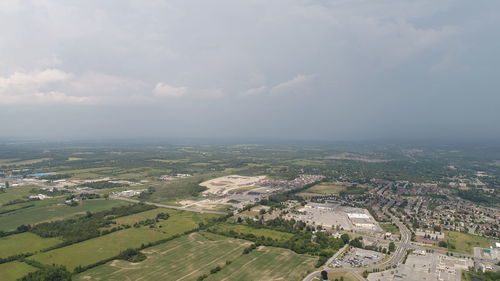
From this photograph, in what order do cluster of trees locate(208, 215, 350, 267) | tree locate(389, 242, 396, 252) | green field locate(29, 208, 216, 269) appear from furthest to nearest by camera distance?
tree locate(389, 242, 396, 252) → cluster of trees locate(208, 215, 350, 267) → green field locate(29, 208, 216, 269)

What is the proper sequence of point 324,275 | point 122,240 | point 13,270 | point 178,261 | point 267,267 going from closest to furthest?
point 324,275 < point 13,270 < point 267,267 < point 178,261 < point 122,240

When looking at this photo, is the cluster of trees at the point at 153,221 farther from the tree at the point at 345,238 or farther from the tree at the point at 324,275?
the tree at the point at 345,238

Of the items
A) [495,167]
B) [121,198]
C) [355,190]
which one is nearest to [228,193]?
[121,198]

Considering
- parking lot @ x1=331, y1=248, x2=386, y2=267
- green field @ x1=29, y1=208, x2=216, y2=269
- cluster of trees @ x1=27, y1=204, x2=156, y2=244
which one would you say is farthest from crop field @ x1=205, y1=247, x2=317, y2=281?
cluster of trees @ x1=27, y1=204, x2=156, y2=244

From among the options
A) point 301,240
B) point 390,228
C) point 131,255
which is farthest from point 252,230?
point 390,228

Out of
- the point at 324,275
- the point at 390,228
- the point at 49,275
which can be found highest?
the point at 49,275

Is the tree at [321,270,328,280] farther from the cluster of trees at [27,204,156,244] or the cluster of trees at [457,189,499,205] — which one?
the cluster of trees at [457,189,499,205]

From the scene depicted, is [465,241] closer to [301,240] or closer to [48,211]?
[301,240]

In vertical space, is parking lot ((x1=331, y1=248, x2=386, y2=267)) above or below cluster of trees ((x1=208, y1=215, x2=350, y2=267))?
below
